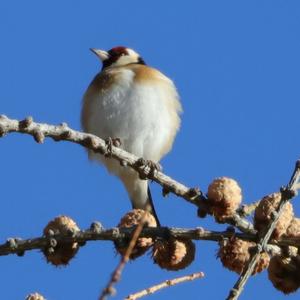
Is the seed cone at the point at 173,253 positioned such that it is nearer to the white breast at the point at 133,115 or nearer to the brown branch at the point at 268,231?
the brown branch at the point at 268,231

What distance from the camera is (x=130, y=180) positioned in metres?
5.54

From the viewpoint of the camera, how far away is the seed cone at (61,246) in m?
1.79

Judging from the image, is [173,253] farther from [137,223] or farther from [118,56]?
[118,56]

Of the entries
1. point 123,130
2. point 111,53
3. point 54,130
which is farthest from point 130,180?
point 54,130

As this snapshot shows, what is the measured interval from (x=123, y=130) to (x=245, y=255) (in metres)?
3.42

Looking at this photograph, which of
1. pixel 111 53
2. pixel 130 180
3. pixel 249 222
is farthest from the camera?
pixel 111 53

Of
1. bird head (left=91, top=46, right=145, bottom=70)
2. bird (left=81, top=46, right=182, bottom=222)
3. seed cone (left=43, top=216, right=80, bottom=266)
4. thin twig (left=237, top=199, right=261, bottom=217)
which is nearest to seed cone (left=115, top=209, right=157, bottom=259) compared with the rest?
seed cone (left=43, top=216, right=80, bottom=266)

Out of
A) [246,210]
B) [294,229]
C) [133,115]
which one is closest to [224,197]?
[246,210]

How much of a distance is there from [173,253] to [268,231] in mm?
333

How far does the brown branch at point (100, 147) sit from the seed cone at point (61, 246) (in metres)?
0.24

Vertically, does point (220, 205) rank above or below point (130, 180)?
below

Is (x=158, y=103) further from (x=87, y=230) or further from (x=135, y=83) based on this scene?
(x=87, y=230)

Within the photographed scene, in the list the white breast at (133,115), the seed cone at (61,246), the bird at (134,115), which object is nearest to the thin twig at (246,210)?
the seed cone at (61,246)

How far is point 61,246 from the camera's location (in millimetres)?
1814
